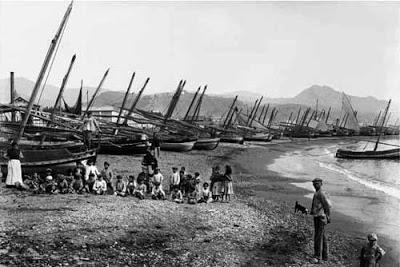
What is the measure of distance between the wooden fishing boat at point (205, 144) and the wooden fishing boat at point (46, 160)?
78.5ft

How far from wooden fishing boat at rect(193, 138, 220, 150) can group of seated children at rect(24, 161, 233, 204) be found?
2586 cm

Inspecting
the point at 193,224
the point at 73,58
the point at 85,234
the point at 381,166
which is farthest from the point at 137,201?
the point at 381,166

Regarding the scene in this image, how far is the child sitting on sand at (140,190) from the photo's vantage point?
49.3 feet

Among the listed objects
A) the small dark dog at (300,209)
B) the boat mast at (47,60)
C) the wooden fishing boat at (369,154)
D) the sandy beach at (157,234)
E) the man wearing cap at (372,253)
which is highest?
the boat mast at (47,60)

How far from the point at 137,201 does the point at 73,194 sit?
231cm

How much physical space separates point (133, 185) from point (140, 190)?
534mm

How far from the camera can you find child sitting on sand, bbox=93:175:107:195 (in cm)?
1501

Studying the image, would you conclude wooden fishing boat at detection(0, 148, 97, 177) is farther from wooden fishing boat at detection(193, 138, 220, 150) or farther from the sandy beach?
wooden fishing boat at detection(193, 138, 220, 150)

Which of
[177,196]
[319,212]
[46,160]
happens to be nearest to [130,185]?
[177,196]

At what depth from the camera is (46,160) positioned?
17781 mm

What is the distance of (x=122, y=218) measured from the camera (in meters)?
11.8

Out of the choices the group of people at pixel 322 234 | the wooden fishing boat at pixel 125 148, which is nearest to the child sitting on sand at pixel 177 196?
the group of people at pixel 322 234

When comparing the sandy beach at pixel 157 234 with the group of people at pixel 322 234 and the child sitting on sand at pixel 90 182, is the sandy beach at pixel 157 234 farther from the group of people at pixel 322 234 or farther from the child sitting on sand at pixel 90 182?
the child sitting on sand at pixel 90 182

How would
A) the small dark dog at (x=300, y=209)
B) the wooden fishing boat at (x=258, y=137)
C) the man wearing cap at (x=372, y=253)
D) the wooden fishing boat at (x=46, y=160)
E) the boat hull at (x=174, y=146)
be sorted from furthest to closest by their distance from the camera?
the wooden fishing boat at (x=258, y=137)
the boat hull at (x=174, y=146)
the wooden fishing boat at (x=46, y=160)
the small dark dog at (x=300, y=209)
the man wearing cap at (x=372, y=253)
